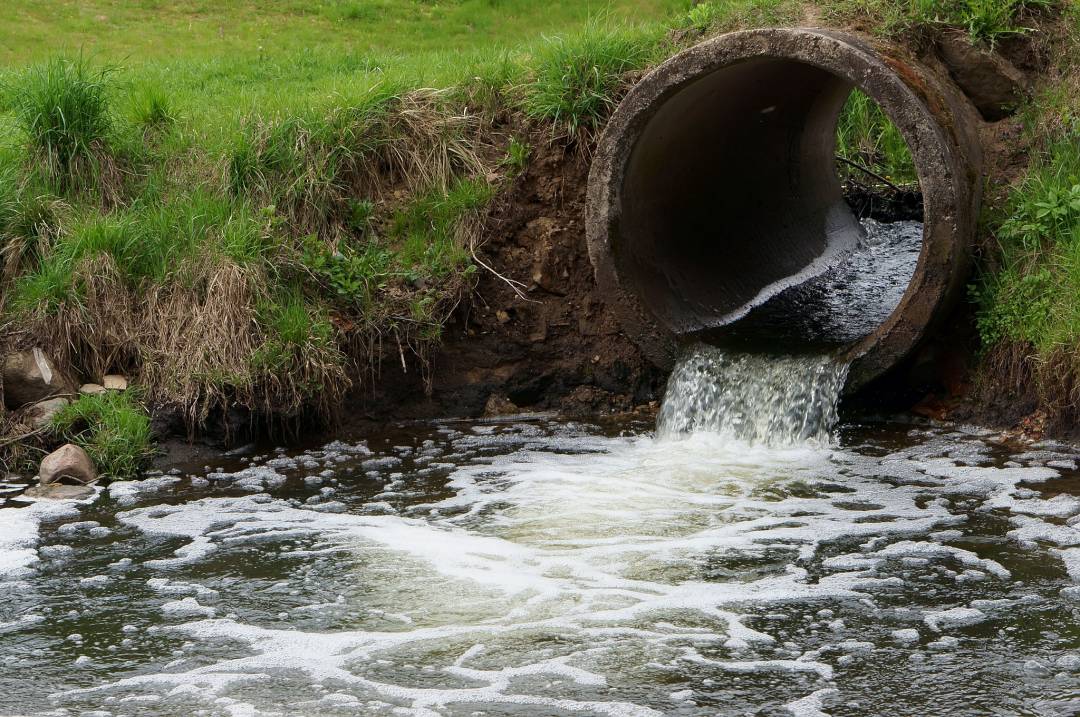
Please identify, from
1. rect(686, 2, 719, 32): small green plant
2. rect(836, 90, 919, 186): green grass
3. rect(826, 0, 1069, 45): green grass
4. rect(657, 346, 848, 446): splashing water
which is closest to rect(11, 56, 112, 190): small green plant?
rect(686, 2, 719, 32): small green plant

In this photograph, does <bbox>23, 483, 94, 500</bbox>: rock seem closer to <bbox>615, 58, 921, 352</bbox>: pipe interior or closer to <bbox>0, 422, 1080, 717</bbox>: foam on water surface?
<bbox>0, 422, 1080, 717</bbox>: foam on water surface

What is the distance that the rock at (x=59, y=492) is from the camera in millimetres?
6047

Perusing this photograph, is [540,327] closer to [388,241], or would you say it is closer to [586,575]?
[388,241]

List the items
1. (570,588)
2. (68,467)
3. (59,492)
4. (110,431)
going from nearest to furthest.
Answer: (570,588), (59,492), (68,467), (110,431)

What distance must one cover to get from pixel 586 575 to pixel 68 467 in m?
2.94

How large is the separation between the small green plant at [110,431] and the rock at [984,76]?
16.3 ft

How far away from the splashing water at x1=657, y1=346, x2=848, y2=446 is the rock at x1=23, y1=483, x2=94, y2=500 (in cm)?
307

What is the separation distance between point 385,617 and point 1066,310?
12.7 feet

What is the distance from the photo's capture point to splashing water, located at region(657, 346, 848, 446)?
670 centimetres

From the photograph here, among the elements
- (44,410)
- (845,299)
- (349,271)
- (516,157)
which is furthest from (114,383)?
(845,299)

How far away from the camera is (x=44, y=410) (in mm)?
6621

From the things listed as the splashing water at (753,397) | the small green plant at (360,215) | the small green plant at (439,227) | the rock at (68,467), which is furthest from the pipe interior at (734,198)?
the rock at (68,467)

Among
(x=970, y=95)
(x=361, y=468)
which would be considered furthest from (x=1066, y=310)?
(x=361, y=468)

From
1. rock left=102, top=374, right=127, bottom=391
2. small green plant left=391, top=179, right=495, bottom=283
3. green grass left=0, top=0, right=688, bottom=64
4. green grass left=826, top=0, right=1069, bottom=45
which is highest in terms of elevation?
green grass left=0, top=0, right=688, bottom=64
